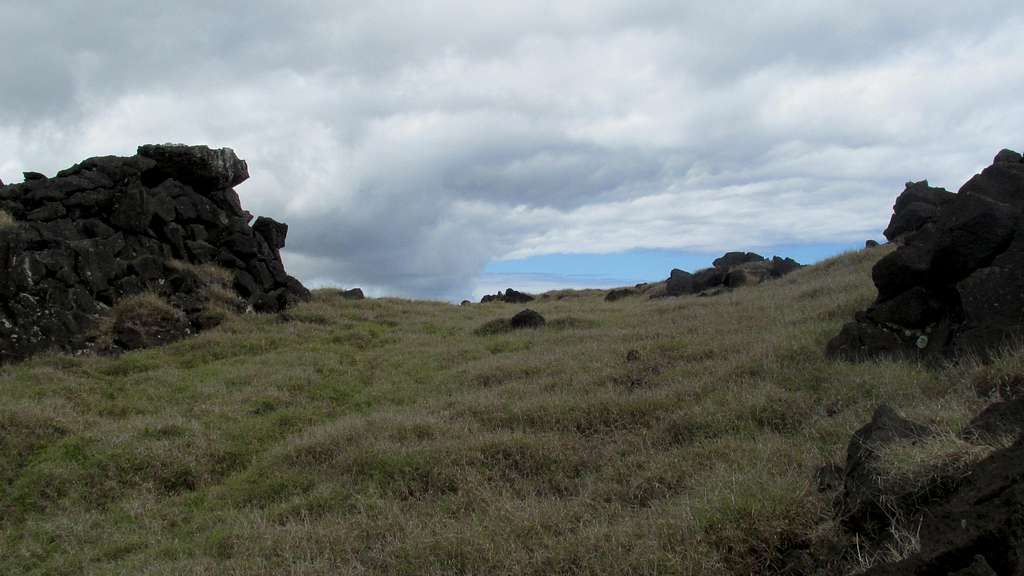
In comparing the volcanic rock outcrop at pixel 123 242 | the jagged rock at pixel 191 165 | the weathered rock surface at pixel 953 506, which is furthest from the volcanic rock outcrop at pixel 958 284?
the jagged rock at pixel 191 165

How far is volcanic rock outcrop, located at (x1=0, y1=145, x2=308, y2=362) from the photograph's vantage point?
1803cm

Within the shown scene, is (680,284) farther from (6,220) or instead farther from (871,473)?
(871,473)

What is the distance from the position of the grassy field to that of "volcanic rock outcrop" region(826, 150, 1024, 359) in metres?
0.83

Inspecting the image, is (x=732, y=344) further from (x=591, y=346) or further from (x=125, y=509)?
(x=125, y=509)

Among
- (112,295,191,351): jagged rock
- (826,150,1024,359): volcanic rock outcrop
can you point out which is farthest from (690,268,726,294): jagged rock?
(112,295,191,351): jagged rock

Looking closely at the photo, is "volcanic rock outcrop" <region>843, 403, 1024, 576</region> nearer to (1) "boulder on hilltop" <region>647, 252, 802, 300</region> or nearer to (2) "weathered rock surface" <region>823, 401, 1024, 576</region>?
(2) "weathered rock surface" <region>823, 401, 1024, 576</region>

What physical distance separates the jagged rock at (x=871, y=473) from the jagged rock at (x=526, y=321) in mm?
16014

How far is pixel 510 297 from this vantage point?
1842 inches

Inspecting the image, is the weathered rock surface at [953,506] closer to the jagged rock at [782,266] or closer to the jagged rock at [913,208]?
the jagged rock at [913,208]

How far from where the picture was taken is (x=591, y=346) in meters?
16.4

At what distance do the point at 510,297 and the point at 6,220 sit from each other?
1208 inches

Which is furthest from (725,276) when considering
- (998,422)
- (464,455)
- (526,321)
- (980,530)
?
(980,530)

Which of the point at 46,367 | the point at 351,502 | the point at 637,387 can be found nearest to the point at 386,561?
the point at 351,502

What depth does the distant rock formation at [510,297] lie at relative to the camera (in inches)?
1810
